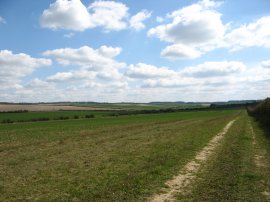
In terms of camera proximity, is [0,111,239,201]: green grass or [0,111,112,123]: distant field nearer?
[0,111,239,201]: green grass

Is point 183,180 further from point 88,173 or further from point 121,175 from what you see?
point 88,173

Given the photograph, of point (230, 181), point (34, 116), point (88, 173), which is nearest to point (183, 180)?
point (230, 181)

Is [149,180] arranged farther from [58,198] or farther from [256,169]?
[256,169]

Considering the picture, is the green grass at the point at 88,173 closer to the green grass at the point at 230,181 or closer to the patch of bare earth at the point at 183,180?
the patch of bare earth at the point at 183,180

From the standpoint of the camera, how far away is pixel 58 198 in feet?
34.5

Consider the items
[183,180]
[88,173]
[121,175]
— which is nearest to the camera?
[183,180]

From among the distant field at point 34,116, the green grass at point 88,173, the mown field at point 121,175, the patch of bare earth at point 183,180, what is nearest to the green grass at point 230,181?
the mown field at point 121,175

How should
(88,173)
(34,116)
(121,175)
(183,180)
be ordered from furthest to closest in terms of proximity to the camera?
(34,116) < (88,173) < (121,175) < (183,180)

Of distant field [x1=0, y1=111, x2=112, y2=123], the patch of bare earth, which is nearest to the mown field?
the patch of bare earth

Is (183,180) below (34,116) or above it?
below

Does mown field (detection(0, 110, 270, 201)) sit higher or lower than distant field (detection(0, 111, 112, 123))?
lower

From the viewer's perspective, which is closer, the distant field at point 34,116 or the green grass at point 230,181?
the green grass at point 230,181

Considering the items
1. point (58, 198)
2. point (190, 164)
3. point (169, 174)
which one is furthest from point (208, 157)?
point (58, 198)

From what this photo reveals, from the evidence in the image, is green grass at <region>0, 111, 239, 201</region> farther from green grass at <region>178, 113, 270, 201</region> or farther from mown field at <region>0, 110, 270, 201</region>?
green grass at <region>178, 113, 270, 201</region>
